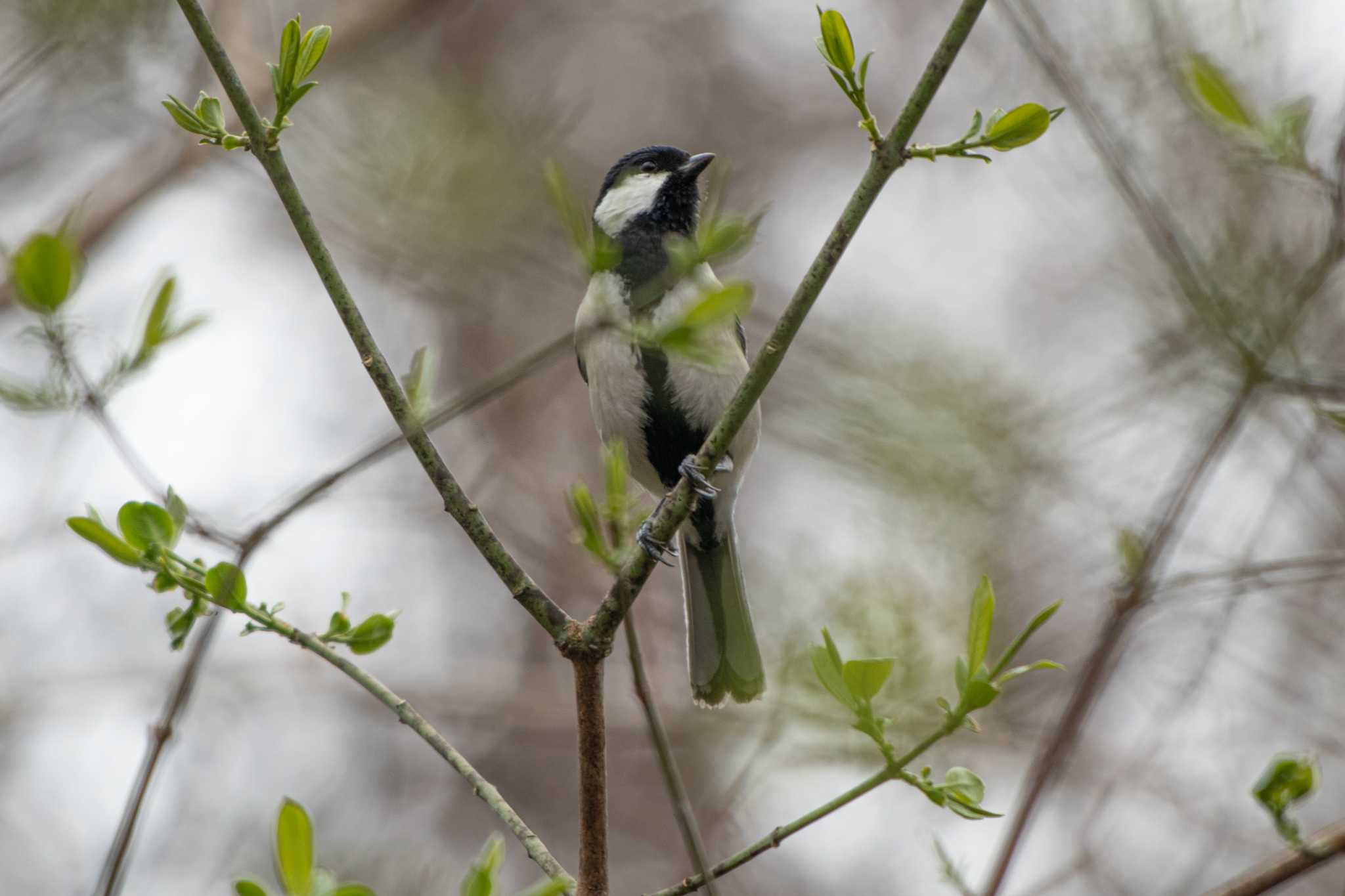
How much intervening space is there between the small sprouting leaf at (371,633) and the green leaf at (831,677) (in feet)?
1.90

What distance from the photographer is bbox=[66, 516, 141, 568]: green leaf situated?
140 centimetres

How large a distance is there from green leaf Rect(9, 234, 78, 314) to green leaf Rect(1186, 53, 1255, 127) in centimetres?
179

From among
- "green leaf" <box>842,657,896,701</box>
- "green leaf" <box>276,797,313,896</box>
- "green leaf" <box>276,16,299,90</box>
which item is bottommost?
"green leaf" <box>276,797,313,896</box>

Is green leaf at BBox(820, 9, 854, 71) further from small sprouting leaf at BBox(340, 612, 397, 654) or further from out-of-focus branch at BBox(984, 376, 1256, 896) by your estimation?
out-of-focus branch at BBox(984, 376, 1256, 896)

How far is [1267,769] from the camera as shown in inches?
56.9

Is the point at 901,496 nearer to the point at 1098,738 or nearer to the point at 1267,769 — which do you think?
the point at 1098,738

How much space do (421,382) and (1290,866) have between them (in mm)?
1257

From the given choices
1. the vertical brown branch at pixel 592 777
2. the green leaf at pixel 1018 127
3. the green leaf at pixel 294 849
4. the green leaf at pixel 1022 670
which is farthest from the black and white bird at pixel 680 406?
the green leaf at pixel 294 849

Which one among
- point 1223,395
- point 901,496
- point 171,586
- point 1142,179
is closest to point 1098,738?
point 901,496

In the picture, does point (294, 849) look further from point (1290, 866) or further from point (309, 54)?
point (1290, 866)

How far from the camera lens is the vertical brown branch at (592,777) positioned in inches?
59.7

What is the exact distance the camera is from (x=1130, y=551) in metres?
2.01

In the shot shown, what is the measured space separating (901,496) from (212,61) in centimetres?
308

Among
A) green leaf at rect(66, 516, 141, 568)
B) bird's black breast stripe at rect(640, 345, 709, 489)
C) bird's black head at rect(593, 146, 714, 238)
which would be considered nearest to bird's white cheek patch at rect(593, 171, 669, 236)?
bird's black head at rect(593, 146, 714, 238)
